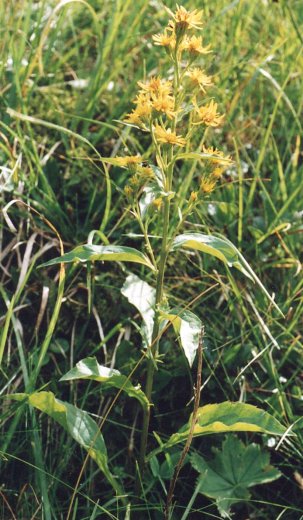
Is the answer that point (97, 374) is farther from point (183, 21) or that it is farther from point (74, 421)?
point (183, 21)

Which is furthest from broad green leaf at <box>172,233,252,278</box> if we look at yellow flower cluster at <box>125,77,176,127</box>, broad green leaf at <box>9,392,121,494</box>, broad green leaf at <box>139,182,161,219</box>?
broad green leaf at <box>9,392,121,494</box>

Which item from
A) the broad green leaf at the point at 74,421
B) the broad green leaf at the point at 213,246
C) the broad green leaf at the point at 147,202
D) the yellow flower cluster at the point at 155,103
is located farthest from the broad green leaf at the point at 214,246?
the broad green leaf at the point at 74,421

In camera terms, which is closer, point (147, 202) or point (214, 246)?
point (214, 246)

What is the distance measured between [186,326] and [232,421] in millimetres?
220

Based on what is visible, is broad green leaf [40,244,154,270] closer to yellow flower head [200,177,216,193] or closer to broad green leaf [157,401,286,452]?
yellow flower head [200,177,216,193]

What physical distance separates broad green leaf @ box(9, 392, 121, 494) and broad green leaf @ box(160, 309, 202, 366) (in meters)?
0.27

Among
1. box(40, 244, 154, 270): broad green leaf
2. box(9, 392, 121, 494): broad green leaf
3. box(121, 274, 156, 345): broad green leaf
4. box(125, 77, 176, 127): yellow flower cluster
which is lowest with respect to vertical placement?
box(9, 392, 121, 494): broad green leaf

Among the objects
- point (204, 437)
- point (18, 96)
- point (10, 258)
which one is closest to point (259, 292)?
point (204, 437)

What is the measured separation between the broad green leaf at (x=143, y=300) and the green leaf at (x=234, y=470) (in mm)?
348

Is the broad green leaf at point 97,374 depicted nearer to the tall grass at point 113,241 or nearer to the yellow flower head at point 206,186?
the tall grass at point 113,241

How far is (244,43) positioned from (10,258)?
1.18 metres

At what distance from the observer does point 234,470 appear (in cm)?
170

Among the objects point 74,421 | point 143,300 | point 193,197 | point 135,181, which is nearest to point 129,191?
point 135,181

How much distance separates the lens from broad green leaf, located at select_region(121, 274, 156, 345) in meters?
1.55
